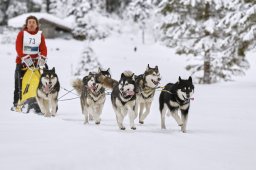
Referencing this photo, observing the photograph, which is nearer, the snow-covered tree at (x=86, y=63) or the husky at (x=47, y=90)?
the husky at (x=47, y=90)

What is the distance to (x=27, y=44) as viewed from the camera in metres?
9.63

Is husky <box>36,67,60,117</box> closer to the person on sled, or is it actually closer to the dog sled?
the dog sled

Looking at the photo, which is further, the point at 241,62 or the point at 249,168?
the point at 241,62

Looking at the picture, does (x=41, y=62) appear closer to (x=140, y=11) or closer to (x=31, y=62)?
(x=31, y=62)

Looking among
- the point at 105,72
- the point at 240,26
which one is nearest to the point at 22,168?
the point at 105,72

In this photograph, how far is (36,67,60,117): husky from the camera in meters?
8.68

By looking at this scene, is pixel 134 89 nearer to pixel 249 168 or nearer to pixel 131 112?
pixel 131 112

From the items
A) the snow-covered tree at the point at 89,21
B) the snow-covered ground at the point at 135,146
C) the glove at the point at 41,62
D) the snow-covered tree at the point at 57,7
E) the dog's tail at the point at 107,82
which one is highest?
the snow-covered tree at the point at 57,7

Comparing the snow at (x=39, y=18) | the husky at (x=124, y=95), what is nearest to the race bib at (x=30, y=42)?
the husky at (x=124, y=95)

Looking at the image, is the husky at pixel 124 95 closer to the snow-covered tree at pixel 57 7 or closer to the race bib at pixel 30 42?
the race bib at pixel 30 42

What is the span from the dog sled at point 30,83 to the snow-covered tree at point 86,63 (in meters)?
20.8

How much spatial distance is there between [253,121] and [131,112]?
3.52 metres

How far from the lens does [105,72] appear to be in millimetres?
8734

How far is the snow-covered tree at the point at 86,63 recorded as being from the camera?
3066 centimetres
